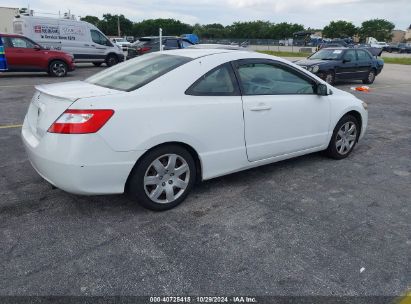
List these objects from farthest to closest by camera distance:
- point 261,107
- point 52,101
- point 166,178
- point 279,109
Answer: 1. point 279,109
2. point 261,107
3. point 166,178
4. point 52,101

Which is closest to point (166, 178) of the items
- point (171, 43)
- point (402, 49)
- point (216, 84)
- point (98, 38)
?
point (216, 84)

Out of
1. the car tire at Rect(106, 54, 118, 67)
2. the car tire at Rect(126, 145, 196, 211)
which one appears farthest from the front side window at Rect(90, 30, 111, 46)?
the car tire at Rect(126, 145, 196, 211)

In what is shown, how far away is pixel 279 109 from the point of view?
13.4ft

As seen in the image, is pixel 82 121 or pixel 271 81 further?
pixel 271 81

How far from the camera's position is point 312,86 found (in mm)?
4504

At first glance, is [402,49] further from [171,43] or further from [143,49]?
[143,49]

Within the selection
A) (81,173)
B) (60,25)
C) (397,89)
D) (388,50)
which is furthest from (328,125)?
(388,50)

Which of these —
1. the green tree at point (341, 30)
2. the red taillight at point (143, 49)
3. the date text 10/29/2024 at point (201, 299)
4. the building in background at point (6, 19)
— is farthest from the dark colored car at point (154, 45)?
Result: the green tree at point (341, 30)

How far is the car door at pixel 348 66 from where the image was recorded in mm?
13467

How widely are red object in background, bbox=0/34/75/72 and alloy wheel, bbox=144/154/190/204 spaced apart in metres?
12.6

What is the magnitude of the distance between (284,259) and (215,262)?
533mm

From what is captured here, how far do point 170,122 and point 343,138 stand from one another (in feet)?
9.39

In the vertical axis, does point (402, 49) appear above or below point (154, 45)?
above

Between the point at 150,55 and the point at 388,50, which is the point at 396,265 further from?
the point at 388,50
